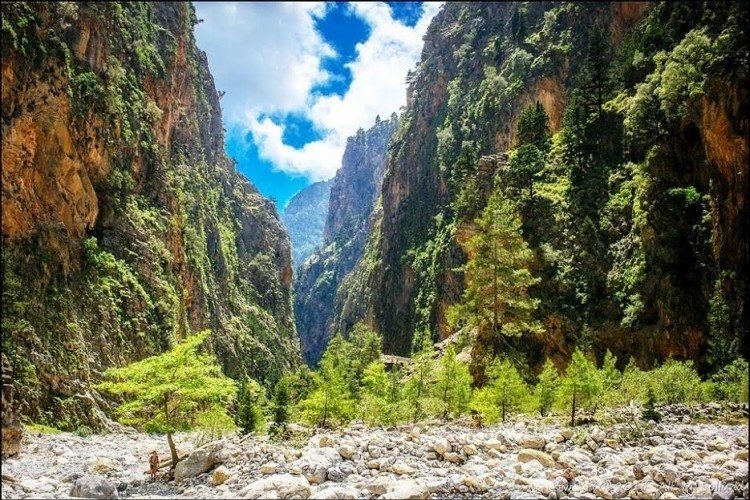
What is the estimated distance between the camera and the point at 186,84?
8000 cm

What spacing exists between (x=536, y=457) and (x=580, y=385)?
22.4ft

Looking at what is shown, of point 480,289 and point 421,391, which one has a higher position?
point 480,289

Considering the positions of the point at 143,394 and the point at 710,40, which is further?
the point at 710,40

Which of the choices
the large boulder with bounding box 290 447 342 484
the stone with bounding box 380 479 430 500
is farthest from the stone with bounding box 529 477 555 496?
the large boulder with bounding box 290 447 342 484

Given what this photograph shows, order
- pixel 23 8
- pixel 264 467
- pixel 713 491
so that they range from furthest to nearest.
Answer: pixel 23 8 → pixel 264 467 → pixel 713 491

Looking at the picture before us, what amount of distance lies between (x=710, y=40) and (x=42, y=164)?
44246 mm

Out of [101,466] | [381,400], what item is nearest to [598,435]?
[381,400]

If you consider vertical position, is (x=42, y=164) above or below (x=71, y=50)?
below

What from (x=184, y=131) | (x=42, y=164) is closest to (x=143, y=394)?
(x=42, y=164)

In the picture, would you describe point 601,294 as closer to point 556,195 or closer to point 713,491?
point 556,195

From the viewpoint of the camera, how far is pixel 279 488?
1071 cm

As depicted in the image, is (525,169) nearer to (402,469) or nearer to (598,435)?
(598,435)

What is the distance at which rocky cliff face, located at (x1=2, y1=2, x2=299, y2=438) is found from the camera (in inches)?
1046

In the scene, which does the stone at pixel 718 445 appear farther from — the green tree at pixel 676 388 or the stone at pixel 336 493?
the stone at pixel 336 493
